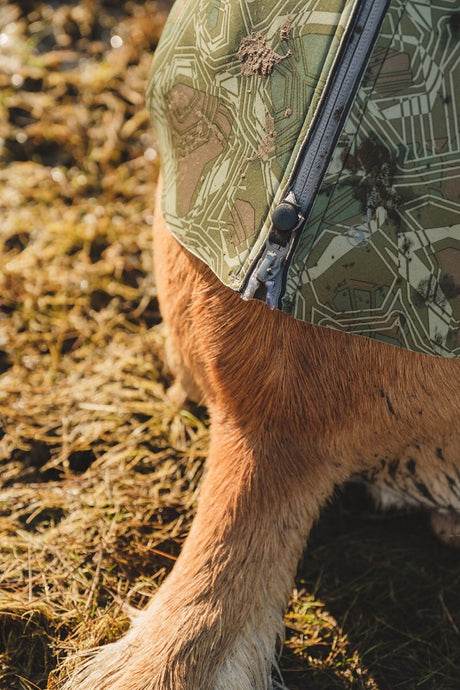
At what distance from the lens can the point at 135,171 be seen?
2496 mm

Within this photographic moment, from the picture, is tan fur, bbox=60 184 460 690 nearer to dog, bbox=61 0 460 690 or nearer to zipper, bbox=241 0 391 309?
dog, bbox=61 0 460 690

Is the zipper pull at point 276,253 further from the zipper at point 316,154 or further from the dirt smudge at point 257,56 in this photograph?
the dirt smudge at point 257,56

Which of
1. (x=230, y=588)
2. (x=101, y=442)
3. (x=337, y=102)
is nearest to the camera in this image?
(x=337, y=102)

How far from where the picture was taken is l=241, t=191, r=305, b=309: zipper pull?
977mm

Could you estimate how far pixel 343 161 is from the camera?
3.12 feet

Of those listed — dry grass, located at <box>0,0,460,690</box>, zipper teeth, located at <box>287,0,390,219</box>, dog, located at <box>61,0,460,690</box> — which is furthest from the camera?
dry grass, located at <box>0,0,460,690</box>

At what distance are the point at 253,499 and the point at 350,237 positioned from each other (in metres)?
0.51

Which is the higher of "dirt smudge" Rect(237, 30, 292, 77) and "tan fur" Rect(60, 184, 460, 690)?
"dirt smudge" Rect(237, 30, 292, 77)

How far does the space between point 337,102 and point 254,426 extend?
0.58m

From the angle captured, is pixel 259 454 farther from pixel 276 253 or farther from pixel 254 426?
pixel 276 253

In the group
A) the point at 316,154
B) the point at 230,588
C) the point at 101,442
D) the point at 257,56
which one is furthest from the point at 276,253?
the point at 101,442

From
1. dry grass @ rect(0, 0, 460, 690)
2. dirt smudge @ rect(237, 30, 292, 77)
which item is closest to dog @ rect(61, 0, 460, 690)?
dirt smudge @ rect(237, 30, 292, 77)

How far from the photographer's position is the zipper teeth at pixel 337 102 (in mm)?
911

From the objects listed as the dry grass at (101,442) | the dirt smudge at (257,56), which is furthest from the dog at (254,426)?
the dry grass at (101,442)
